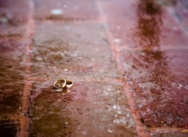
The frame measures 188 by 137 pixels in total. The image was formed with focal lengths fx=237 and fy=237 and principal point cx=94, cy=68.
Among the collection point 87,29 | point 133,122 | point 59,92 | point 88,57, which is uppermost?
point 87,29

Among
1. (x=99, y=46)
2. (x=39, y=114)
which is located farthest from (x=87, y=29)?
(x=39, y=114)

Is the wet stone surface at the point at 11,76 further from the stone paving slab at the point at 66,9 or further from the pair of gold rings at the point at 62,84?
the stone paving slab at the point at 66,9

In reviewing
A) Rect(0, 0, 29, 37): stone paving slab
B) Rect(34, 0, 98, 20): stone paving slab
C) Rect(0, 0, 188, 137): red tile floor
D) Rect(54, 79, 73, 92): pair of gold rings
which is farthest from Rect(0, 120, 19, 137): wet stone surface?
Rect(34, 0, 98, 20): stone paving slab

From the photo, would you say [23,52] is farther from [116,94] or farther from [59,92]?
[116,94]

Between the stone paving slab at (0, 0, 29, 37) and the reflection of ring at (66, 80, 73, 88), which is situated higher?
the stone paving slab at (0, 0, 29, 37)

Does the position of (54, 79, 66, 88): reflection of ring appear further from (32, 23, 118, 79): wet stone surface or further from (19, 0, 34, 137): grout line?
(19, 0, 34, 137): grout line

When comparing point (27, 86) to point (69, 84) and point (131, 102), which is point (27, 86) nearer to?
point (69, 84)

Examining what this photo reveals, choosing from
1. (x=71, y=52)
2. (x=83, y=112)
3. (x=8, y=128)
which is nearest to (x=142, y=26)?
(x=71, y=52)
